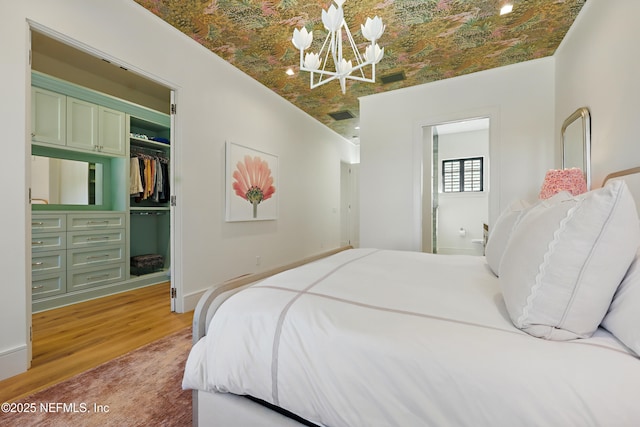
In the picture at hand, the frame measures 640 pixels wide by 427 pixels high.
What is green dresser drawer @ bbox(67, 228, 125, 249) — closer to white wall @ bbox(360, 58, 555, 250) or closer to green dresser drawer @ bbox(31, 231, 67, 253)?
green dresser drawer @ bbox(31, 231, 67, 253)

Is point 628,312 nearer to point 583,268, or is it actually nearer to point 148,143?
point 583,268

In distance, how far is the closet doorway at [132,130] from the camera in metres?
2.70

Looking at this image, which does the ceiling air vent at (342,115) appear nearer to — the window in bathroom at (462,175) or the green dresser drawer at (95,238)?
the window in bathroom at (462,175)

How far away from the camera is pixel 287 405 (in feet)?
2.76

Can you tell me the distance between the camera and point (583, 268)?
28.0 inches

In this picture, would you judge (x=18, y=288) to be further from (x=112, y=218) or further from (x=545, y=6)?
(x=545, y=6)

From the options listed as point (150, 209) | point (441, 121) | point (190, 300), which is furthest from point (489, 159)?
point (150, 209)

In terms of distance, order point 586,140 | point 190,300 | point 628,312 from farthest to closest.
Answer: point 190,300 < point 586,140 < point 628,312

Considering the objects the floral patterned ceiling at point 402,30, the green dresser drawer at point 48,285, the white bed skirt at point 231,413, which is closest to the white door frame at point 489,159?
the floral patterned ceiling at point 402,30

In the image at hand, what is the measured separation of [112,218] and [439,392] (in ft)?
12.9

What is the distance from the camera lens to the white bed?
0.60 metres

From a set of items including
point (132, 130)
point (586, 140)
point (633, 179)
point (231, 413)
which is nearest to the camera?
point (231, 413)

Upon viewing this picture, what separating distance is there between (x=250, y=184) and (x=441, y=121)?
259 centimetres

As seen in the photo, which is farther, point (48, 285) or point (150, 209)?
point (150, 209)
